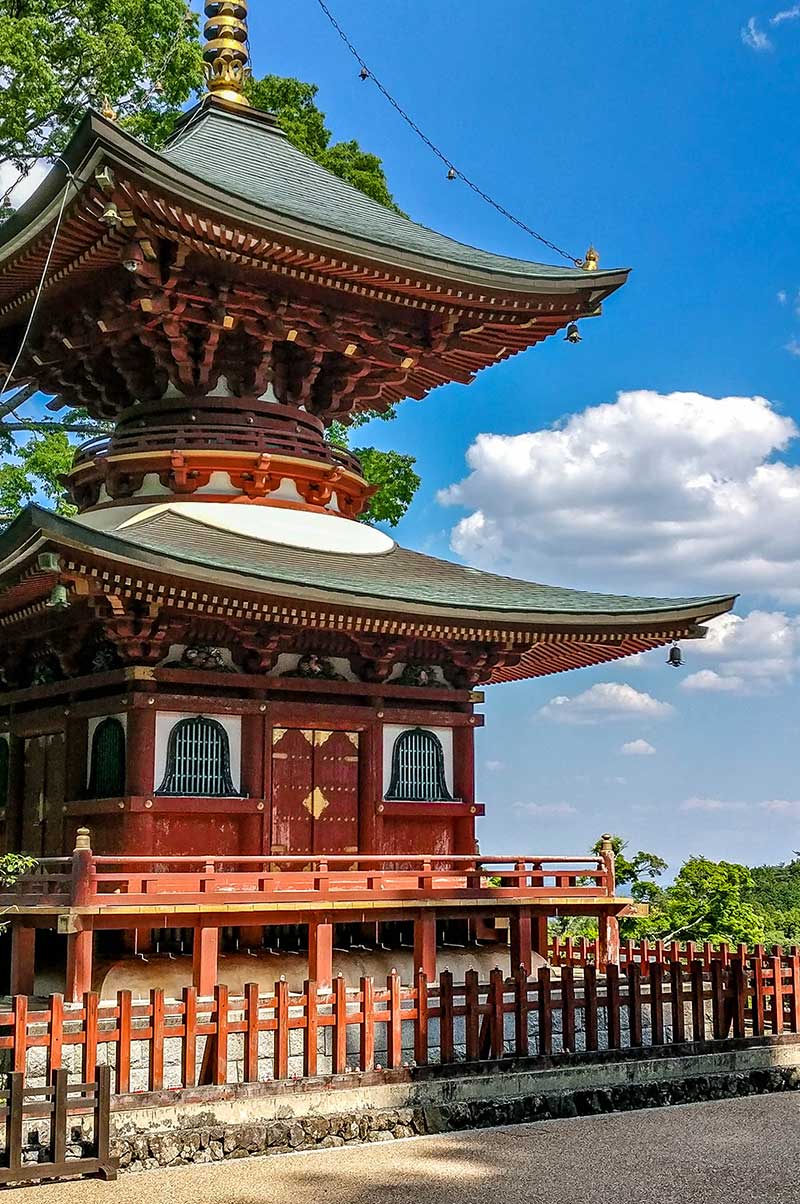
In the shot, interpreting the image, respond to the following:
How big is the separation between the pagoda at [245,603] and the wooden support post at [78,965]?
0.04 m

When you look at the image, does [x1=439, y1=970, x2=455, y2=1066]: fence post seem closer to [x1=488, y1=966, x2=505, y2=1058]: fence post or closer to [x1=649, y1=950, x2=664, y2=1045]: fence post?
[x1=488, y1=966, x2=505, y2=1058]: fence post

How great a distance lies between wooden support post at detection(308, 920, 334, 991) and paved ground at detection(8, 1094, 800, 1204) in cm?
281

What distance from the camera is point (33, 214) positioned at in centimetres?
1641

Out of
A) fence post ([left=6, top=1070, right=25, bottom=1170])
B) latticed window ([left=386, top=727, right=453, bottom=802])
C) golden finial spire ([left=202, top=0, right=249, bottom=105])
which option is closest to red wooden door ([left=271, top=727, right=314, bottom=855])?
latticed window ([left=386, top=727, right=453, bottom=802])

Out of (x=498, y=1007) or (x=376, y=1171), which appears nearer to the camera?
(x=376, y=1171)

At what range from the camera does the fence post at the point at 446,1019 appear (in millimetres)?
13211

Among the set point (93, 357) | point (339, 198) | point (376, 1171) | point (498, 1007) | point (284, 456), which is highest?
point (339, 198)

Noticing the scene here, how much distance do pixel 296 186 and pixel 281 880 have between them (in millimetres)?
10530

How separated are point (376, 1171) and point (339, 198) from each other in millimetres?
14204

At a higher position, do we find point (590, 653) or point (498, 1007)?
point (590, 653)

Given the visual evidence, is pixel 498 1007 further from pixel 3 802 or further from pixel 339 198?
pixel 339 198

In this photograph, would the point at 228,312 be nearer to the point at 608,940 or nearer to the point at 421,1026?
the point at 421,1026

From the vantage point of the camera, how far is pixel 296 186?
2019 centimetres

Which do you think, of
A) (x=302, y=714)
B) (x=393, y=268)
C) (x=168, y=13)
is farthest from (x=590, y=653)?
(x=168, y=13)
